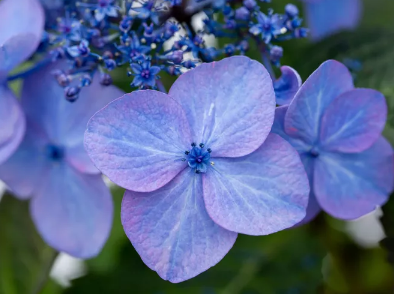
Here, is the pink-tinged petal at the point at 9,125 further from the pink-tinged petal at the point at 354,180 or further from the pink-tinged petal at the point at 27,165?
the pink-tinged petal at the point at 354,180

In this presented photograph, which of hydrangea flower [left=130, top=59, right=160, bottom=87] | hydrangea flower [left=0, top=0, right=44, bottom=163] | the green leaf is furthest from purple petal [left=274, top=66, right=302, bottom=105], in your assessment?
the green leaf

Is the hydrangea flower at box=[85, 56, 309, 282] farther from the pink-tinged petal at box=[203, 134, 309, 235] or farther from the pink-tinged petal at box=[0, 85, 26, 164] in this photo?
the pink-tinged petal at box=[0, 85, 26, 164]

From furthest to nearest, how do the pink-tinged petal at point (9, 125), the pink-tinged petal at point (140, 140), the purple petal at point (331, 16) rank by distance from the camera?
the purple petal at point (331, 16)
the pink-tinged petal at point (9, 125)
the pink-tinged petal at point (140, 140)

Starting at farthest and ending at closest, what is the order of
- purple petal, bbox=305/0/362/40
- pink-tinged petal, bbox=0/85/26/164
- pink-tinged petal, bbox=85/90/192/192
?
purple petal, bbox=305/0/362/40
pink-tinged petal, bbox=0/85/26/164
pink-tinged petal, bbox=85/90/192/192

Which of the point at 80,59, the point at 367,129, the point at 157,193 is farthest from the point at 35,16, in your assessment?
the point at 367,129

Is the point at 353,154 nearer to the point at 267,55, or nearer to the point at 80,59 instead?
the point at 267,55

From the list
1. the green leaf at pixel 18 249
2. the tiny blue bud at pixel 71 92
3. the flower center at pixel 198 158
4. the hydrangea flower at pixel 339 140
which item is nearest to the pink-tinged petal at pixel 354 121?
the hydrangea flower at pixel 339 140
